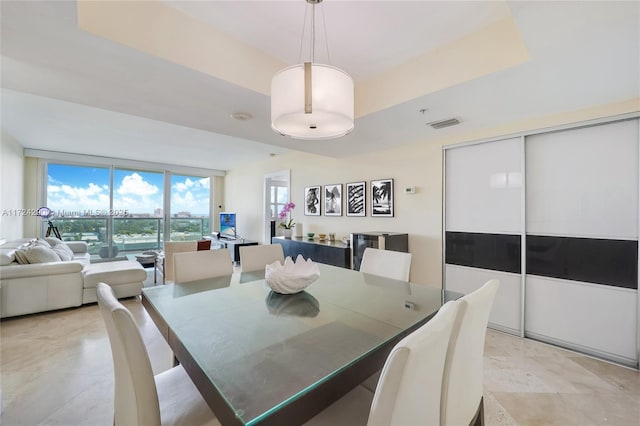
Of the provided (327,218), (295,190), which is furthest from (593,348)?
(295,190)

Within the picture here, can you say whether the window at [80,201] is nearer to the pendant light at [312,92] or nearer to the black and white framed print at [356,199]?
the black and white framed print at [356,199]

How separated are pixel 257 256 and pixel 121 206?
6.01 meters

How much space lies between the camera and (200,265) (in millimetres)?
2158

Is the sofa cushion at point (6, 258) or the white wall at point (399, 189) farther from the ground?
the white wall at point (399, 189)

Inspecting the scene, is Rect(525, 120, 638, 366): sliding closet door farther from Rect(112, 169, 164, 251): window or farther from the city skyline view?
Rect(112, 169, 164, 251): window

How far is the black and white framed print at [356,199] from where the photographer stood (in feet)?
13.4

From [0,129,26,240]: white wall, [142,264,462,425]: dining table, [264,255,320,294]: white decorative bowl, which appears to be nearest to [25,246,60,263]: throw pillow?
[0,129,26,240]: white wall

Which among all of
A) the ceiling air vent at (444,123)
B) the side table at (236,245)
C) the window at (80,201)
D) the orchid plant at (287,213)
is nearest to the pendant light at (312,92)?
the ceiling air vent at (444,123)

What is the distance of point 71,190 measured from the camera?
6035 millimetres

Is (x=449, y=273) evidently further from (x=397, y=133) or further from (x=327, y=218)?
(x=327, y=218)

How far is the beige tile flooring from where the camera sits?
5.33 feet

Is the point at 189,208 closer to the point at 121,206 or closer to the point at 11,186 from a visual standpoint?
the point at 121,206

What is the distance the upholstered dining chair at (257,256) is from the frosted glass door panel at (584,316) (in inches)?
104

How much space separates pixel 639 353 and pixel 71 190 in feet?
31.0
